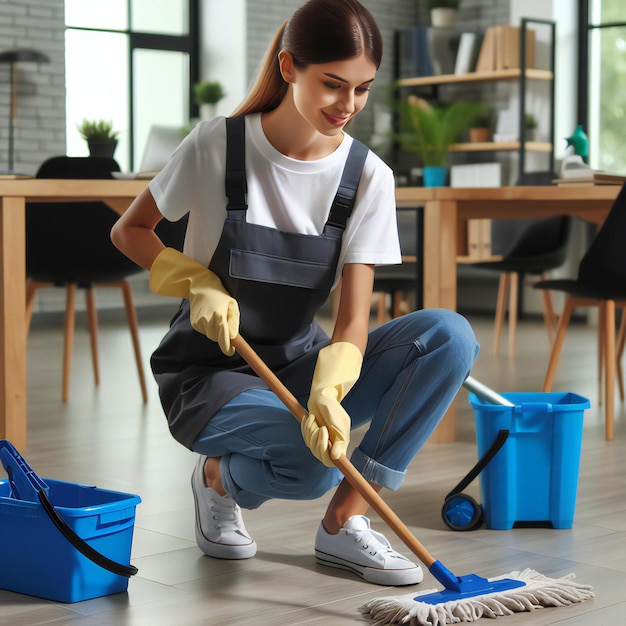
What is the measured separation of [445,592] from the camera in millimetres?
1747

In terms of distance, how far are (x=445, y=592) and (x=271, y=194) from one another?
0.73 metres

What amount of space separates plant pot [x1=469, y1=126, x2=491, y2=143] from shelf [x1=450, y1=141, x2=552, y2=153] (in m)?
0.02

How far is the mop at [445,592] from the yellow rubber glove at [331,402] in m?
0.02

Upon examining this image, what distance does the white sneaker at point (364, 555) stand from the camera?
1895 mm

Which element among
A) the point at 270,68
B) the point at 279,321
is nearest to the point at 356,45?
the point at 270,68

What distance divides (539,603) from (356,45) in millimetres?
920

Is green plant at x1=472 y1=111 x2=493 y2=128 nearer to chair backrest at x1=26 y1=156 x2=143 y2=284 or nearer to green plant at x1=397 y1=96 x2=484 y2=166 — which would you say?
green plant at x1=397 y1=96 x2=484 y2=166

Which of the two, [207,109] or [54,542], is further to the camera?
[207,109]

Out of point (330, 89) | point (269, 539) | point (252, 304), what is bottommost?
point (269, 539)

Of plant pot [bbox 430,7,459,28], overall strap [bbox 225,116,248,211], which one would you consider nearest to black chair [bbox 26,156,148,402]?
overall strap [bbox 225,116,248,211]

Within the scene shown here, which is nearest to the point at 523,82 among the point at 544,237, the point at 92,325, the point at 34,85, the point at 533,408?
the point at 544,237

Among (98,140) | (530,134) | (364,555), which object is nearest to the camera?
(364,555)

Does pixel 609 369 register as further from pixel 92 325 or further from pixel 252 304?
pixel 92 325

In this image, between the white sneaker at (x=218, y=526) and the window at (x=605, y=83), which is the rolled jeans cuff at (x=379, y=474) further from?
the window at (x=605, y=83)
